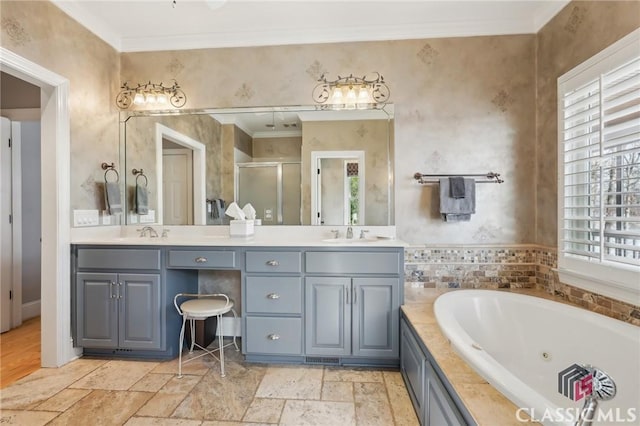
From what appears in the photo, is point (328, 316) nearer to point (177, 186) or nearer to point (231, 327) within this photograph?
point (231, 327)

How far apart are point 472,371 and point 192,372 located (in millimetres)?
1856

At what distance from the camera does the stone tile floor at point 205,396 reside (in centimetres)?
164

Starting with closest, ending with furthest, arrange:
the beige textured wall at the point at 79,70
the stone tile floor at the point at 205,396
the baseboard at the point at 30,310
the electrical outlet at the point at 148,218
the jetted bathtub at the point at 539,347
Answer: the jetted bathtub at the point at 539,347 → the stone tile floor at the point at 205,396 → the beige textured wall at the point at 79,70 → the electrical outlet at the point at 148,218 → the baseboard at the point at 30,310

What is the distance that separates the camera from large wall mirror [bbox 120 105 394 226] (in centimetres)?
256

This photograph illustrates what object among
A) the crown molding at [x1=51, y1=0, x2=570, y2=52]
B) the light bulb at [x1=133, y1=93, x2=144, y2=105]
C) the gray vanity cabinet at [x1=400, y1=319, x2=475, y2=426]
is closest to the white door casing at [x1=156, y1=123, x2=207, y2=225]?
the light bulb at [x1=133, y1=93, x2=144, y2=105]

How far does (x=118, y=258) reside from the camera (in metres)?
2.23

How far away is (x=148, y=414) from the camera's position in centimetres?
168

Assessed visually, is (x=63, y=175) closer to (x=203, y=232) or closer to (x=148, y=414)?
(x=203, y=232)

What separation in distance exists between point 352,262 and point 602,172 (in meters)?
1.53

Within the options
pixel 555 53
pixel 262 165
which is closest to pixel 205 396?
pixel 262 165

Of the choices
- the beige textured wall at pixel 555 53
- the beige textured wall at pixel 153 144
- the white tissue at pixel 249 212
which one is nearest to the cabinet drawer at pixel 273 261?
the white tissue at pixel 249 212

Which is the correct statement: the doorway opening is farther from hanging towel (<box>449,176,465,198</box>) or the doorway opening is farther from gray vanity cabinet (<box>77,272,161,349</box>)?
hanging towel (<box>449,176,465,198</box>)

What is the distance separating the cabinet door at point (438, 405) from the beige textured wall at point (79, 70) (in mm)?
2711

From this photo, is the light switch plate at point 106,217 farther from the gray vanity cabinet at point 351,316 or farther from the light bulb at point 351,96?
the light bulb at point 351,96
